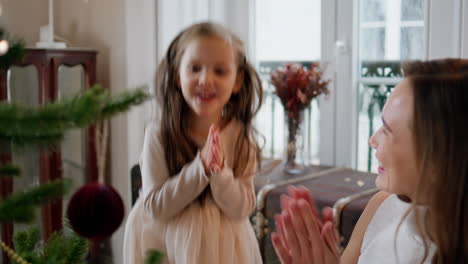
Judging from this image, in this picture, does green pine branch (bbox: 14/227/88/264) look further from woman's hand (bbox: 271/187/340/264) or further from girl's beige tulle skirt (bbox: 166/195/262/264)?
girl's beige tulle skirt (bbox: 166/195/262/264)

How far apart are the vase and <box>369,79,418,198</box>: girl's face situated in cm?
132

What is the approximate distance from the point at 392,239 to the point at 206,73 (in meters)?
0.66

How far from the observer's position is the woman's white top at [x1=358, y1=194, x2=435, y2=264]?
3.11 feet

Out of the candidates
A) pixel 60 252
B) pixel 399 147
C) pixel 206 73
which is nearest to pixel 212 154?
pixel 206 73

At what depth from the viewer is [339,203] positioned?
179cm

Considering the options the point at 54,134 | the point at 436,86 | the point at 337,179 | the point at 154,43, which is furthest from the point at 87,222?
the point at 154,43

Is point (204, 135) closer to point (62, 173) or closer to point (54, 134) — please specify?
point (54, 134)

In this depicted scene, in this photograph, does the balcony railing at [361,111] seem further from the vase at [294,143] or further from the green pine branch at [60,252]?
the green pine branch at [60,252]

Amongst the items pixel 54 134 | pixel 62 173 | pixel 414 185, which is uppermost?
pixel 54 134

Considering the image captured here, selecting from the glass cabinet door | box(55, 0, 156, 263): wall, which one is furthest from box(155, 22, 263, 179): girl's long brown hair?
the glass cabinet door

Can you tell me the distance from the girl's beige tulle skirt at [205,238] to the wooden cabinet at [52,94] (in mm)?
1320

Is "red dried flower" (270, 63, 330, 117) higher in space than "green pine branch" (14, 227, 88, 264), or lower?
higher

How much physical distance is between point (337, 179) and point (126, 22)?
1332 millimetres

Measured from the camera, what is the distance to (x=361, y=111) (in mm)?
2447
